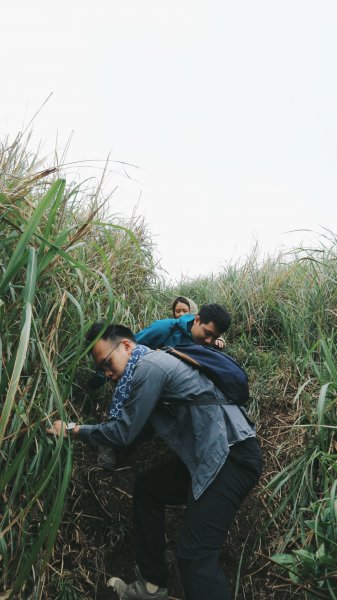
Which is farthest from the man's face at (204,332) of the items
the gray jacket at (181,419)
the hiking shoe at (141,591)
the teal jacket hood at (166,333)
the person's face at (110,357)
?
the hiking shoe at (141,591)

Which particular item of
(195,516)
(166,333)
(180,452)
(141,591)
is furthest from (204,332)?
(141,591)

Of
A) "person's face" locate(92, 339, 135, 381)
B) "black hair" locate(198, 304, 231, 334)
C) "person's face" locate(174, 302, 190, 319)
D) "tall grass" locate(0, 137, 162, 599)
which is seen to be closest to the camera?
"tall grass" locate(0, 137, 162, 599)

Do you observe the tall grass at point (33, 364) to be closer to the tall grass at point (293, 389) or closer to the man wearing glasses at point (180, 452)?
the man wearing glasses at point (180, 452)

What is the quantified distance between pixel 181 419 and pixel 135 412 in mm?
239

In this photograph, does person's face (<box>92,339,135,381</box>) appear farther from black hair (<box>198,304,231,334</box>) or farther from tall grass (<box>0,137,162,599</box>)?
black hair (<box>198,304,231,334</box>)

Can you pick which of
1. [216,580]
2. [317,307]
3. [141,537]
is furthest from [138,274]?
[216,580]

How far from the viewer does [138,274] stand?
4094 mm

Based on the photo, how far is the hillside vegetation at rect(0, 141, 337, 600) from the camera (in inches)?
74.7

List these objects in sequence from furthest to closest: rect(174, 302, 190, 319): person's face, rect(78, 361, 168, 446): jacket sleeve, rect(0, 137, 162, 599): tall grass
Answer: rect(174, 302, 190, 319): person's face
rect(78, 361, 168, 446): jacket sleeve
rect(0, 137, 162, 599): tall grass

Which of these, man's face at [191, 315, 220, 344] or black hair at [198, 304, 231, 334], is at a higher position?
black hair at [198, 304, 231, 334]

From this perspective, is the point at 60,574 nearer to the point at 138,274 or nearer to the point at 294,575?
the point at 294,575

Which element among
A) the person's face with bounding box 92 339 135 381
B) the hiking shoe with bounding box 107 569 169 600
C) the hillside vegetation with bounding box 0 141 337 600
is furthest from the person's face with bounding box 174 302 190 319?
the hiking shoe with bounding box 107 569 169 600

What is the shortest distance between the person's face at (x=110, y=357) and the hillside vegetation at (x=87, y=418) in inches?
4.4

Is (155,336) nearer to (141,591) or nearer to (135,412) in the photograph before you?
(135,412)
